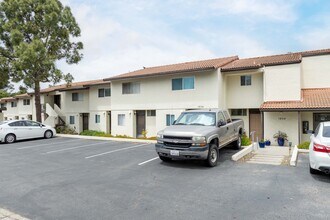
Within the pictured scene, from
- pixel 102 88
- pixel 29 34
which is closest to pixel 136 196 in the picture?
pixel 102 88

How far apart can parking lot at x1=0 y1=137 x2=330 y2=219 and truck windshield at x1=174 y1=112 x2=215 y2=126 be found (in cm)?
154

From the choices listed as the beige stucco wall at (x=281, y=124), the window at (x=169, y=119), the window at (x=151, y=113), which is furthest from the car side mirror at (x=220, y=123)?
the window at (x=151, y=113)

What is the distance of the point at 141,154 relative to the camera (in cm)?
1088

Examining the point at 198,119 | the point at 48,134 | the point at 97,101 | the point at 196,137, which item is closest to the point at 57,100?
the point at 97,101

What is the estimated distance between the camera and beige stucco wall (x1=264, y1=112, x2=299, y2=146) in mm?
14844

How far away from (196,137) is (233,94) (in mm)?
10671

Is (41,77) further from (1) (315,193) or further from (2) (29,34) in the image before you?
(1) (315,193)

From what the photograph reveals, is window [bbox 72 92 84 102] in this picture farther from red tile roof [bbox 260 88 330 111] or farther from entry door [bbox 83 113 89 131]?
red tile roof [bbox 260 88 330 111]

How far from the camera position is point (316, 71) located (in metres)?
15.6

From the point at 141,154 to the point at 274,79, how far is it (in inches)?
393

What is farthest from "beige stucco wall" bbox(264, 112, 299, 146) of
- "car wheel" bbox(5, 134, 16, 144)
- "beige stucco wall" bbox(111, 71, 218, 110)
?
"car wheel" bbox(5, 134, 16, 144)

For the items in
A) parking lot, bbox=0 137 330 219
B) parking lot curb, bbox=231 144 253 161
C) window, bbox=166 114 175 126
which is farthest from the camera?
window, bbox=166 114 175 126

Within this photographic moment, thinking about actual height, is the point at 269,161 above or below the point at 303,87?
below

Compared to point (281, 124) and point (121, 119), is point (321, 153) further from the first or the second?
point (121, 119)
